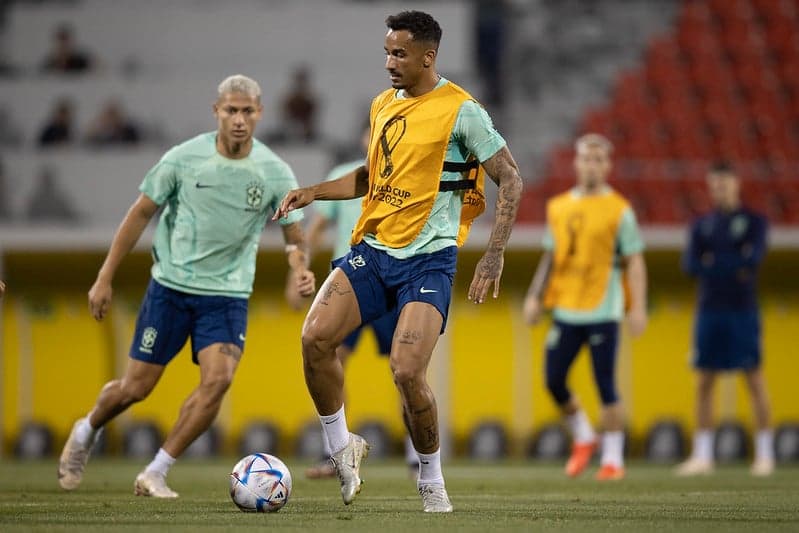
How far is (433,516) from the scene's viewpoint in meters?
6.57

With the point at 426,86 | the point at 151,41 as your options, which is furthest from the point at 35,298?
the point at 426,86

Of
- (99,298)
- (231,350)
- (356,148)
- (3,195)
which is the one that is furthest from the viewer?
(356,148)

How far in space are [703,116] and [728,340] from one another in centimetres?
694

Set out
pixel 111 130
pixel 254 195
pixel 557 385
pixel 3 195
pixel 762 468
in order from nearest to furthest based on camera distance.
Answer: pixel 254 195, pixel 557 385, pixel 762 468, pixel 3 195, pixel 111 130

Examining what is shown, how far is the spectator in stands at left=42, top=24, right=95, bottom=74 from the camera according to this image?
17.2 metres

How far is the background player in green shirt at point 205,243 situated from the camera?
7.99 metres

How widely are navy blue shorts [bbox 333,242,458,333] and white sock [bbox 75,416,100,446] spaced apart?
2.46m

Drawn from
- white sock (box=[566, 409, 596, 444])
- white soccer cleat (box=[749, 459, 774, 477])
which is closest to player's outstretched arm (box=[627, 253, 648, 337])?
white sock (box=[566, 409, 596, 444])

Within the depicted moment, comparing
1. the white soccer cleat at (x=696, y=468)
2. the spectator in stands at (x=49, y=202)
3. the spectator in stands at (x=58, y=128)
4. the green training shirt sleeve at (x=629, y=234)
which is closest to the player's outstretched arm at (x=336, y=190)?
the green training shirt sleeve at (x=629, y=234)

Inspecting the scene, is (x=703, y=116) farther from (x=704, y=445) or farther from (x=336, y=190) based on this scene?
(x=336, y=190)

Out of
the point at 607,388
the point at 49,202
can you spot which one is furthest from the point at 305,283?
the point at 49,202

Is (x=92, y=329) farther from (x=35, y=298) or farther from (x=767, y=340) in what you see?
(x=767, y=340)

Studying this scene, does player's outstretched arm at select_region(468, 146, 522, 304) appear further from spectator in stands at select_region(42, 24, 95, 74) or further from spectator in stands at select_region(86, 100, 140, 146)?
spectator in stands at select_region(42, 24, 95, 74)

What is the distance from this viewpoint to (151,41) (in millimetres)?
18781
